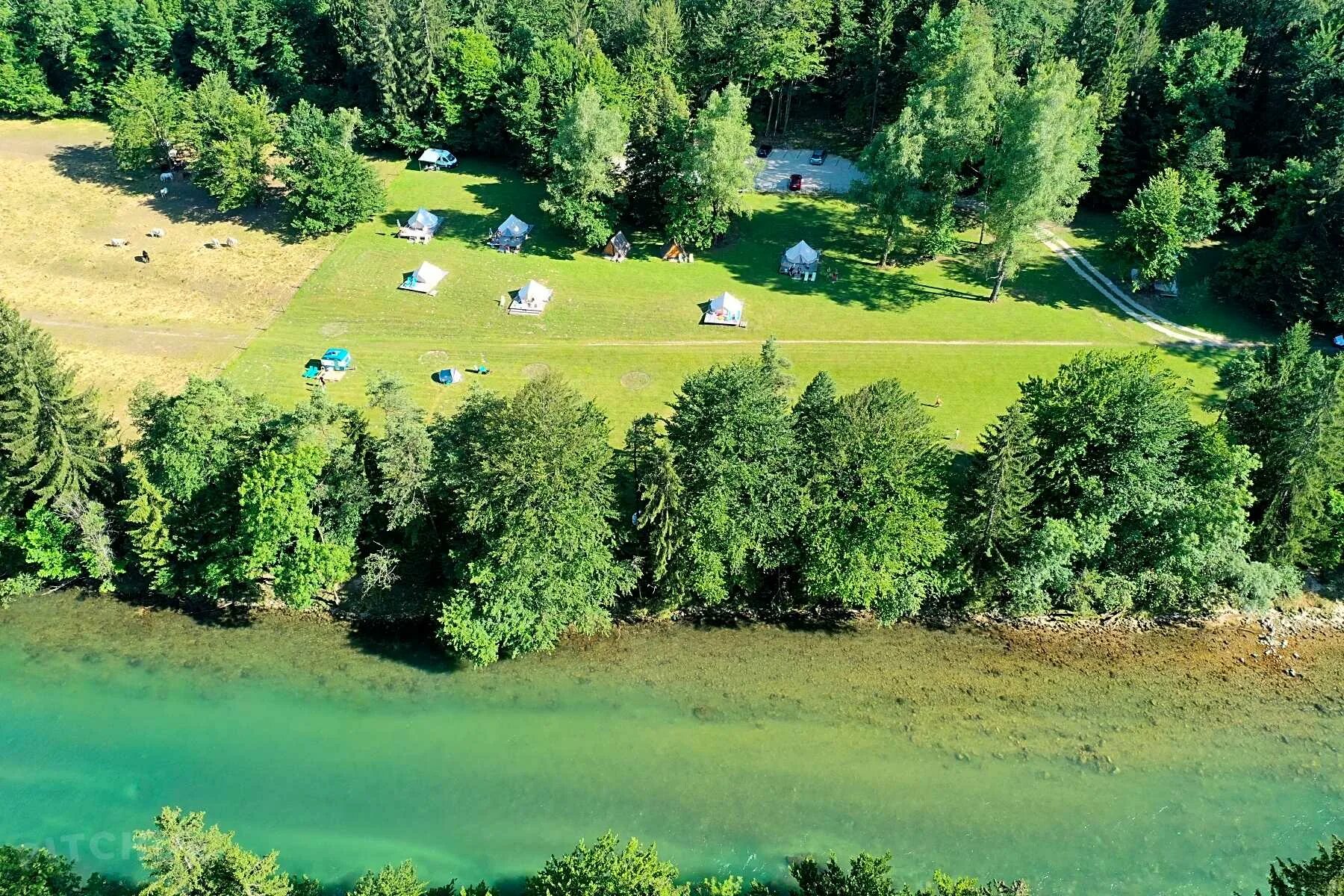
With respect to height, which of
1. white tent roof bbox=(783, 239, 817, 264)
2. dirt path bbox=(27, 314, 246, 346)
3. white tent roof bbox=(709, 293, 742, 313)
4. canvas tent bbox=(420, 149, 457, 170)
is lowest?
dirt path bbox=(27, 314, 246, 346)

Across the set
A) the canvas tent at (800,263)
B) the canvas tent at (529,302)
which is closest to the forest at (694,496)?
the canvas tent at (529,302)

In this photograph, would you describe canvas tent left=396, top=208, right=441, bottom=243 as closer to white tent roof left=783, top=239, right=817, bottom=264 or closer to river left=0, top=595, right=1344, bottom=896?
white tent roof left=783, top=239, right=817, bottom=264

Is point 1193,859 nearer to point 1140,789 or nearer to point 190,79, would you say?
point 1140,789

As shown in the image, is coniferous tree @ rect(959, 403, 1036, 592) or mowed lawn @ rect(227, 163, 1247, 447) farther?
mowed lawn @ rect(227, 163, 1247, 447)

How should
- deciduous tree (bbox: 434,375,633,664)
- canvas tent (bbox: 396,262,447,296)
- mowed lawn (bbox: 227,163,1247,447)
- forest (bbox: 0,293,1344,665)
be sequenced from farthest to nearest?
canvas tent (bbox: 396,262,447,296) → mowed lawn (bbox: 227,163,1247,447) → forest (bbox: 0,293,1344,665) → deciduous tree (bbox: 434,375,633,664)

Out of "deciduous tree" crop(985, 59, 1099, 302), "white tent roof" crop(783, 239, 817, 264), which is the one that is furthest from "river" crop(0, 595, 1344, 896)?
"white tent roof" crop(783, 239, 817, 264)

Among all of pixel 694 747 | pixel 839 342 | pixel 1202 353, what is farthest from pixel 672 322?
pixel 1202 353

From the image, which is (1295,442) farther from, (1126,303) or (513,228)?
(513,228)

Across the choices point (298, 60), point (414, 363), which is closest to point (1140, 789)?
point (414, 363)
